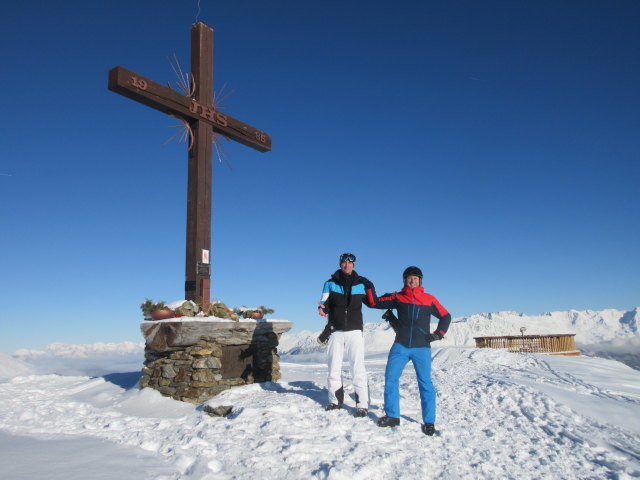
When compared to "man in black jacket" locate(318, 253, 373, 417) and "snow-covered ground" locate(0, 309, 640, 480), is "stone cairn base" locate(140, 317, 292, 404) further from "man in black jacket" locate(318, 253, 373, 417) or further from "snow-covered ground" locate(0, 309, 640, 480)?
"man in black jacket" locate(318, 253, 373, 417)

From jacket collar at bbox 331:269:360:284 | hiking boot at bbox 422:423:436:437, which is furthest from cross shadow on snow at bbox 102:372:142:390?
hiking boot at bbox 422:423:436:437

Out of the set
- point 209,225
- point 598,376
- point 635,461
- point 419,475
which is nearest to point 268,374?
point 209,225

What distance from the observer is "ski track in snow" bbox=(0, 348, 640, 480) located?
4234 mm

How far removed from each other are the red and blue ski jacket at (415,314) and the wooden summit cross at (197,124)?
421cm

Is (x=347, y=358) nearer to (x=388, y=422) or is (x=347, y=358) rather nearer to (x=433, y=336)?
(x=388, y=422)

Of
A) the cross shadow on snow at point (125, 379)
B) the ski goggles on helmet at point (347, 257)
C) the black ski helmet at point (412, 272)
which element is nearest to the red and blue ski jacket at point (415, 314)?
the black ski helmet at point (412, 272)

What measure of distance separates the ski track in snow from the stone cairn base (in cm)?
34

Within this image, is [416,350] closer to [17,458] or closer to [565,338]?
[17,458]

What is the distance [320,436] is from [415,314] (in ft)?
6.03

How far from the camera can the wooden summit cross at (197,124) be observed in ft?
27.6

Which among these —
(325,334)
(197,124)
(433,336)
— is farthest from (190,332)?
(197,124)

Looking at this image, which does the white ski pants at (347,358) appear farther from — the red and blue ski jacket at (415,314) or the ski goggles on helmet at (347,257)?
the ski goggles on helmet at (347,257)

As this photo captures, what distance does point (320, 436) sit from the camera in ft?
16.4

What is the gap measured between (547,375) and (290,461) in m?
7.68
